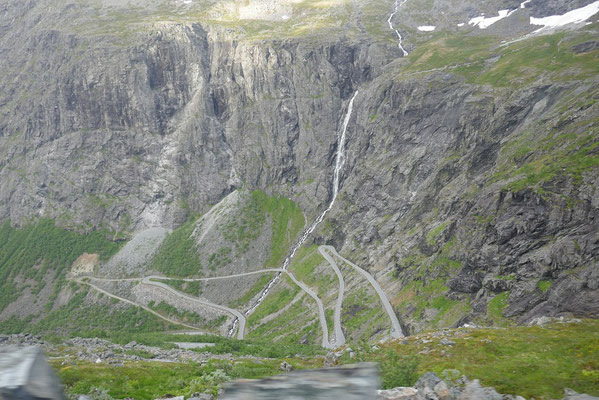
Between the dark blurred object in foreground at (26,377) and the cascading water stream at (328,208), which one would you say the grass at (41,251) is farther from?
the dark blurred object in foreground at (26,377)

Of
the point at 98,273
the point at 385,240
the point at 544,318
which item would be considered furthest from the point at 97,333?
the point at 544,318

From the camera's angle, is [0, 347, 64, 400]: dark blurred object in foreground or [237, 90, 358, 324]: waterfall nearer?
[0, 347, 64, 400]: dark blurred object in foreground

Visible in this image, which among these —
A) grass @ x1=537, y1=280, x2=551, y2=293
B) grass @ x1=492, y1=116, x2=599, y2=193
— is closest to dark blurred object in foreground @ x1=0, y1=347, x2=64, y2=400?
grass @ x1=537, y1=280, x2=551, y2=293

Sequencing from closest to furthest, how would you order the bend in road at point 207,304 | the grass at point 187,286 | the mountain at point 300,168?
1. the mountain at point 300,168
2. the bend in road at point 207,304
3. the grass at point 187,286

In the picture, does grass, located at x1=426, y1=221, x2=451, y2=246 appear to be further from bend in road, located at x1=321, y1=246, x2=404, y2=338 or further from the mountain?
bend in road, located at x1=321, y1=246, x2=404, y2=338

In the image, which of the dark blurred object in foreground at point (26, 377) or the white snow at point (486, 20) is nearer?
the dark blurred object in foreground at point (26, 377)

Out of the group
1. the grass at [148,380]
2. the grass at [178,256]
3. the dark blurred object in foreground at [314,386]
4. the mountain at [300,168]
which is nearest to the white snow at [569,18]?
the mountain at [300,168]

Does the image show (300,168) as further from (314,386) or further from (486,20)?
(314,386)
